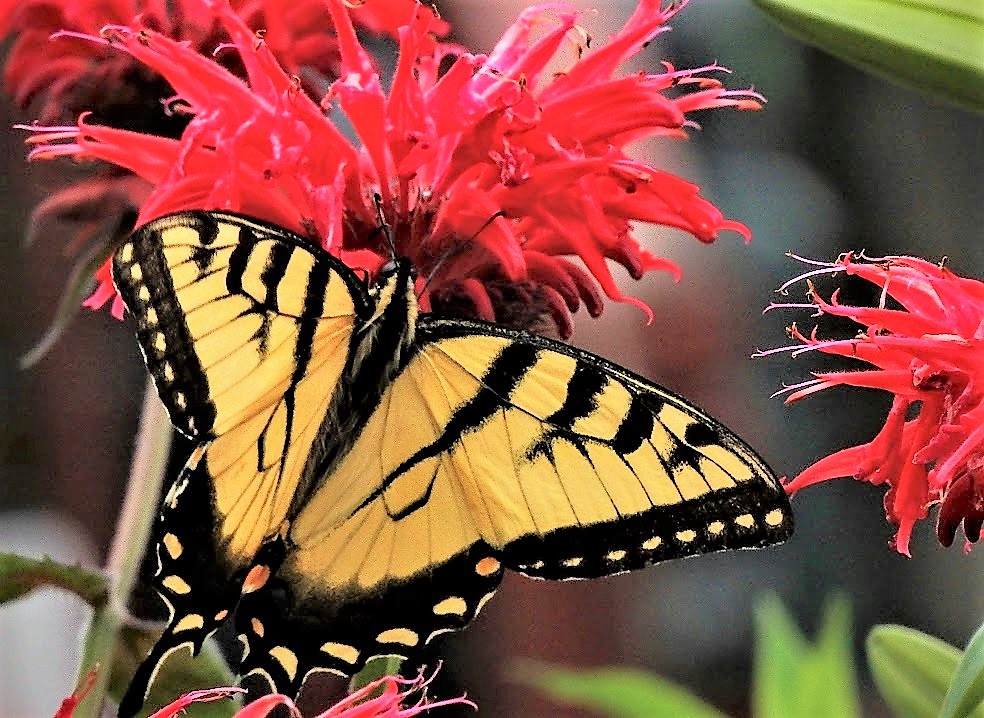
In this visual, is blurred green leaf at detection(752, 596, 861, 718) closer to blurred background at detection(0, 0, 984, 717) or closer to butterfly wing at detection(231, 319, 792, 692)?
blurred background at detection(0, 0, 984, 717)

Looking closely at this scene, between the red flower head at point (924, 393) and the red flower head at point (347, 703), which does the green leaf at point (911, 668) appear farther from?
the red flower head at point (347, 703)

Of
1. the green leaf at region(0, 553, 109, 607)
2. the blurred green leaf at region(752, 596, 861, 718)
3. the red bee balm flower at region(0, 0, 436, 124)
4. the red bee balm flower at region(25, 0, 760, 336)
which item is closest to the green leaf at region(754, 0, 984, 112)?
the red bee balm flower at region(25, 0, 760, 336)

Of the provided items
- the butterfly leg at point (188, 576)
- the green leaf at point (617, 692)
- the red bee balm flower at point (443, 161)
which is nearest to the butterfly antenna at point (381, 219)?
the red bee balm flower at point (443, 161)

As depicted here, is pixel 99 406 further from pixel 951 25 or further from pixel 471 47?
pixel 951 25

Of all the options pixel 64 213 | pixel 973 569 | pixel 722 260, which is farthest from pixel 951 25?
pixel 64 213

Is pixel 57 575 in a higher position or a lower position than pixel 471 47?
lower

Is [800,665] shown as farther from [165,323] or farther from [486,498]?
[165,323]
